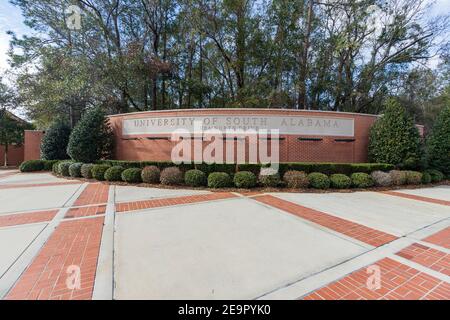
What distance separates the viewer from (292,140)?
408 inches

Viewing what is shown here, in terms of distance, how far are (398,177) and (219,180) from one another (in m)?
8.17

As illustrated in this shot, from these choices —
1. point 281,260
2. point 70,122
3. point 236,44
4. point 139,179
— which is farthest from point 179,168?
point 70,122

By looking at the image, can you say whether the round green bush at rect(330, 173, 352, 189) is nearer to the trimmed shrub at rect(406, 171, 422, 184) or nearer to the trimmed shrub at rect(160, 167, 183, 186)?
the trimmed shrub at rect(406, 171, 422, 184)

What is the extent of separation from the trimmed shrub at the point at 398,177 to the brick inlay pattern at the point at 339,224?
6.35 metres

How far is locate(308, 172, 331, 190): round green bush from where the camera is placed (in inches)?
333

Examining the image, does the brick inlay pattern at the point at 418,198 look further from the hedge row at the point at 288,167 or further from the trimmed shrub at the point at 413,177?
the trimmed shrub at the point at 413,177

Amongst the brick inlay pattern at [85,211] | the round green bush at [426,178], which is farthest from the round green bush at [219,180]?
the round green bush at [426,178]

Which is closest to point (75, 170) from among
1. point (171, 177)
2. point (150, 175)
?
point (150, 175)

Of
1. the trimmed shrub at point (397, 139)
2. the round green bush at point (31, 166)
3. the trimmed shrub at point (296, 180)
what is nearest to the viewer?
the trimmed shrub at point (296, 180)

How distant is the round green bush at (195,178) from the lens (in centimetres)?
857

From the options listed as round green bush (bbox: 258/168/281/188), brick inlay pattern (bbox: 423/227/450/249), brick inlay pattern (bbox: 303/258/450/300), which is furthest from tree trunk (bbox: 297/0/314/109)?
brick inlay pattern (bbox: 303/258/450/300)
